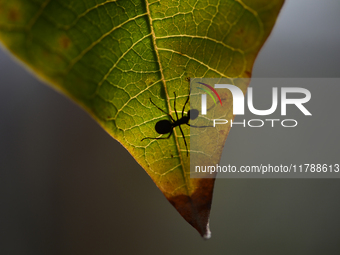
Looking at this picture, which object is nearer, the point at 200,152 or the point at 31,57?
the point at 31,57

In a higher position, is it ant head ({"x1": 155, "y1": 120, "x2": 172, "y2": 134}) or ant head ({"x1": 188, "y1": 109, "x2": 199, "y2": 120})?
ant head ({"x1": 188, "y1": 109, "x2": 199, "y2": 120})

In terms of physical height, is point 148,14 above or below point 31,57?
above

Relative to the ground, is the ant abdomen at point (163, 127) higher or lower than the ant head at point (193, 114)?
lower

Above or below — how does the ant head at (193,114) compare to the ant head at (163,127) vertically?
above

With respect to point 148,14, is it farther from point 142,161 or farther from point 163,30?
point 142,161

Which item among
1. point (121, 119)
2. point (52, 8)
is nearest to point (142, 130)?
point (121, 119)
